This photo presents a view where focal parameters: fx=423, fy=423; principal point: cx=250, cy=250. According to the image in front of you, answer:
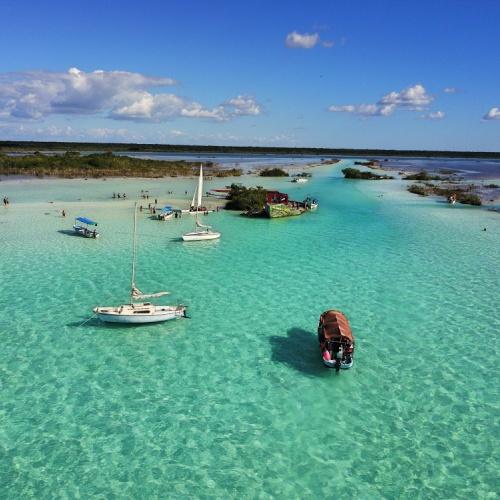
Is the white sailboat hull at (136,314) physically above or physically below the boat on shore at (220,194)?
below

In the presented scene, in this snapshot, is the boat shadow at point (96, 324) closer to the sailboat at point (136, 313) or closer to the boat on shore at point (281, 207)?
the sailboat at point (136, 313)

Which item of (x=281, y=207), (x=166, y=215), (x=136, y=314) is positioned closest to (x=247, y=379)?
(x=136, y=314)

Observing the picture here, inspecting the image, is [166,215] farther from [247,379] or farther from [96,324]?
[247,379]

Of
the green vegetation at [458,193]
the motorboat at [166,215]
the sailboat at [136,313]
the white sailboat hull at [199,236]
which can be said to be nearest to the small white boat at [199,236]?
the white sailboat hull at [199,236]

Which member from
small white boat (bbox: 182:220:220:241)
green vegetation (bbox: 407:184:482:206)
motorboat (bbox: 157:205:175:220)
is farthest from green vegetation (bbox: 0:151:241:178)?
small white boat (bbox: 182:220:220:241)

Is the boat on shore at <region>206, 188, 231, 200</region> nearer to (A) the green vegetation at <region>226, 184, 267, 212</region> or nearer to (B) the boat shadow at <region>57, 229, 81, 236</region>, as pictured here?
(A) the green vegetation at <region>226, 184, 267, 212</region>

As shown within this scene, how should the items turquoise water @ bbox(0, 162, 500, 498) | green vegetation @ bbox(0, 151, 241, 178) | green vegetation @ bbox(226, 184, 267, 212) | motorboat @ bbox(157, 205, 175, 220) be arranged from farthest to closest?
1. green vegetation @ bbox(0, 151, 241, 178)
2. green vegetation @ bbox(226, 184, 267, 212)
3. motorboat @ bbox(157, 205, 175, 220)
4. turquoise water @ bbox(0, 162, 500, 498)

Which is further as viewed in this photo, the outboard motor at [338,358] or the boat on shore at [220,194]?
the boat on shore at [220,194]
